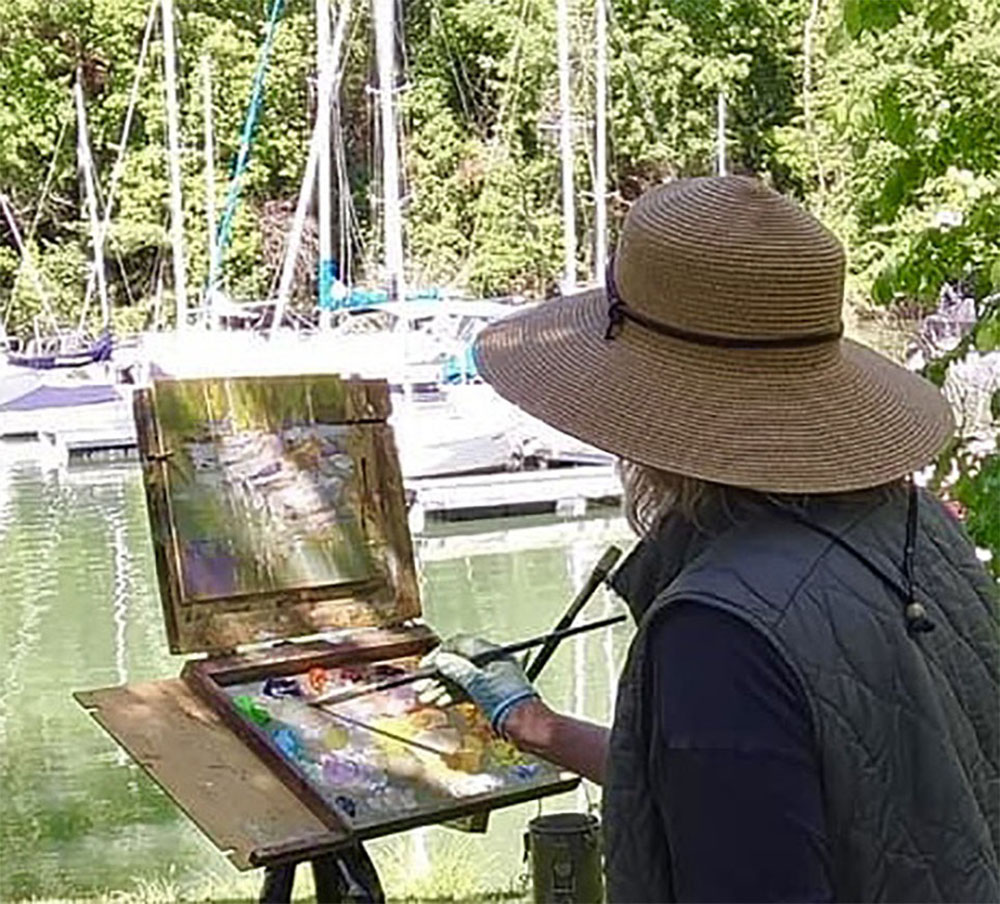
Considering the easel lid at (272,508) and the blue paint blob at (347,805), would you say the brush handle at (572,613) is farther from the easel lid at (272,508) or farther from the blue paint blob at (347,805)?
the easel lid at (272,508)

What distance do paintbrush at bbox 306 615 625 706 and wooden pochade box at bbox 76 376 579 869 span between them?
0.6 inches

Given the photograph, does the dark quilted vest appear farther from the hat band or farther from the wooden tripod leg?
the wooden tripod leg

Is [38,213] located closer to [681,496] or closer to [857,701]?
[681,496]

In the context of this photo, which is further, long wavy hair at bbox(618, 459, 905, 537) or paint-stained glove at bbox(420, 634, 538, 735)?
paint-stained glove at bbox(420, 634, 538, 735)

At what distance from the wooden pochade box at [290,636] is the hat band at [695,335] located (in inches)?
34.3

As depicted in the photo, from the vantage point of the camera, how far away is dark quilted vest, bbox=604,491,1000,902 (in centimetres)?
102

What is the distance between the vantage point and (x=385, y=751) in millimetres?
2043

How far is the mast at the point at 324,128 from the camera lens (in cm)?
1424

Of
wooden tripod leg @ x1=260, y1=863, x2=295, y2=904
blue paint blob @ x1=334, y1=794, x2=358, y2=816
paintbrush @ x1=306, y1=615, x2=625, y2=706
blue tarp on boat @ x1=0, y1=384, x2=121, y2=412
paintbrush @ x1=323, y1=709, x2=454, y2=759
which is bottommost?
blue tarp on boat @ x1=0, y1=384, x2=121, y2=412

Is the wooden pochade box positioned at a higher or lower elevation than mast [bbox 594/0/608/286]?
higher

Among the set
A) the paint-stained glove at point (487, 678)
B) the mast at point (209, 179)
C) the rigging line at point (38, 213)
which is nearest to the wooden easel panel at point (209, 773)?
the paint-stained glove at point (487, 678)

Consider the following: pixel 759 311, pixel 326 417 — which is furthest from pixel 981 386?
pixel 759 311

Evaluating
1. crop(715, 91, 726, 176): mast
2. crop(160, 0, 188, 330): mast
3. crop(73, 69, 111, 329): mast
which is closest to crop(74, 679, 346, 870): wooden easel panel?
crop(160, 0, 188, 330): mast

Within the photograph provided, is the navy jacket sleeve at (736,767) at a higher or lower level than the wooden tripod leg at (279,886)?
higher
